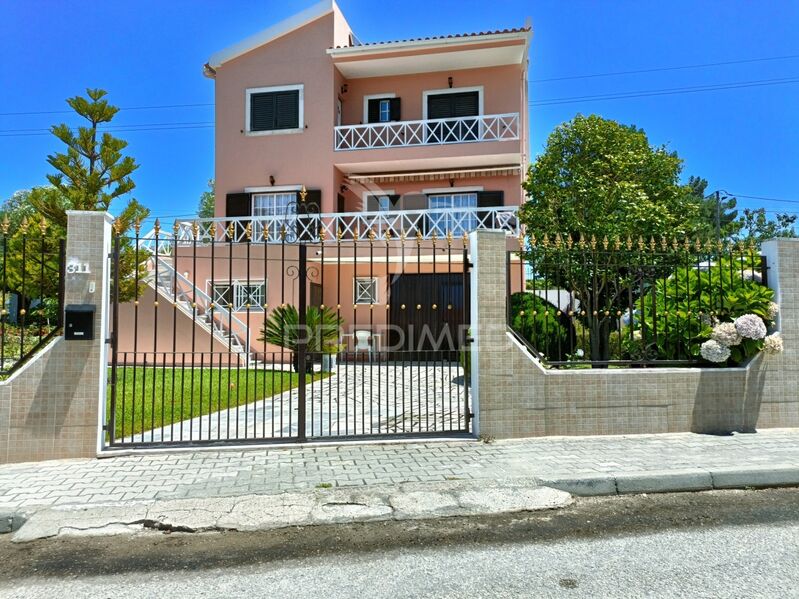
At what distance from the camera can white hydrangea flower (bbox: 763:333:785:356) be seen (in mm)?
7418

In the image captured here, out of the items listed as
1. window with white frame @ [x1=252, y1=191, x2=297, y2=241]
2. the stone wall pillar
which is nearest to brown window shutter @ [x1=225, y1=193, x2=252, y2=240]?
window with white frame @ [x1=252, y1=191, x2=297, y2=241]

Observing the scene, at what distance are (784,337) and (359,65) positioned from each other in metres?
16.0

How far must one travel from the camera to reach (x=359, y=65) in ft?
63.5

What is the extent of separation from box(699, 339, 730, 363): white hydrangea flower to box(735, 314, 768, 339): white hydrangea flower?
0.29 meters

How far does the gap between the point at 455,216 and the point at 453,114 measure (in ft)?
13.1

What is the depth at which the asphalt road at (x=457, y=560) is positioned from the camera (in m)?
3.50

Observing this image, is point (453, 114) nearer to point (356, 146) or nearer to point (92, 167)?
point (356, 146)

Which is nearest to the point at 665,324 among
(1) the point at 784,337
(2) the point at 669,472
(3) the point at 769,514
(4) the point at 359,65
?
(1) the point at 784,337

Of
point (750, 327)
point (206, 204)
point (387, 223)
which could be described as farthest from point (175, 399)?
point (206, 204)

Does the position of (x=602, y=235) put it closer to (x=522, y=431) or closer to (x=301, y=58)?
(x=522, y=431)

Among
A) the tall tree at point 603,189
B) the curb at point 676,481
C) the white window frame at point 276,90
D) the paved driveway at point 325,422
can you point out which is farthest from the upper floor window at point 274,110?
the curb at point 676,481

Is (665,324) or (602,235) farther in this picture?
(602,235)

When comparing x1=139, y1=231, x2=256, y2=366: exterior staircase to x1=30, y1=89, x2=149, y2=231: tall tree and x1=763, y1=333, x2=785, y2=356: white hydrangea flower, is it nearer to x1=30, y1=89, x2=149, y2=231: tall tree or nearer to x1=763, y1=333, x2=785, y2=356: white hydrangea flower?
x1=30, y1=89, x2=149, y2=231: tall tree

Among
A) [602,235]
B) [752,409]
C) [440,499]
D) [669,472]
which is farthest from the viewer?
[602,235]
